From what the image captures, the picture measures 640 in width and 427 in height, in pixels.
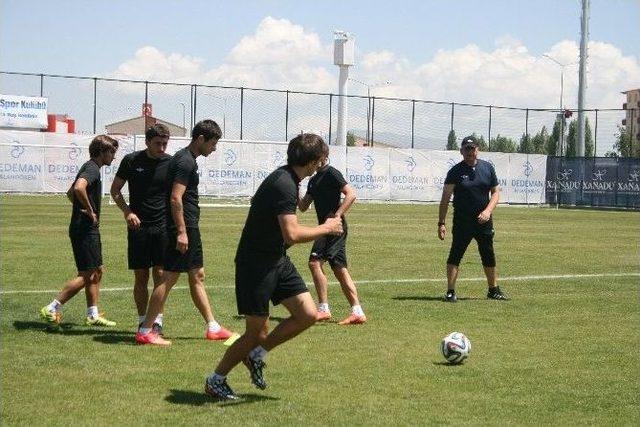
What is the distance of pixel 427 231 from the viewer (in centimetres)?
2577

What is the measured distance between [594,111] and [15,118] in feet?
102

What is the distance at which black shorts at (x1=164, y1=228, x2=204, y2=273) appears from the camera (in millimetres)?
8773

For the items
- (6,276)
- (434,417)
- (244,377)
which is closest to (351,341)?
(244,377)

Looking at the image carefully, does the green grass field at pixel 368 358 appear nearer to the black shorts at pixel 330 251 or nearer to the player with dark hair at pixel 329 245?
the player with dark hair at pixel 329 245

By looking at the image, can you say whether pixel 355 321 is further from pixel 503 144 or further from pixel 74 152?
pixel 503 144

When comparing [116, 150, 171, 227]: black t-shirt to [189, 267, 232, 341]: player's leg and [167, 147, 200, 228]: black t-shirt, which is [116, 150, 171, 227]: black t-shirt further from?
[189, 267, 232, 341]: player's leg

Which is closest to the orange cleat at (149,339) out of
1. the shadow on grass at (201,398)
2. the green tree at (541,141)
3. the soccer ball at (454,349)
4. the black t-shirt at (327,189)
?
the shadow on grass at (201,398)

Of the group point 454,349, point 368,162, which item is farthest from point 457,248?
point 368,162

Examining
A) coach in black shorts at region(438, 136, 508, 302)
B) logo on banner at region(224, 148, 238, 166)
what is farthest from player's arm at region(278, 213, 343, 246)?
logo on banner at region(224, 148, 238, 166)

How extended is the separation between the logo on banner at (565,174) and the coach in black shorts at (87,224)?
1648 inches

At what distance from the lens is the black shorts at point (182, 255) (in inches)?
345

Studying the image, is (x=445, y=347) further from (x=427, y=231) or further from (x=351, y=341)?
(x=427, y=231)

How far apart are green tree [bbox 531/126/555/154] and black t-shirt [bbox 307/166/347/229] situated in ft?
160

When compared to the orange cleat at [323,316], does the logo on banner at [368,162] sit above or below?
above
